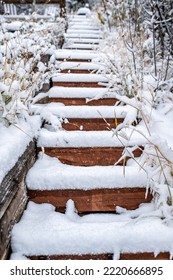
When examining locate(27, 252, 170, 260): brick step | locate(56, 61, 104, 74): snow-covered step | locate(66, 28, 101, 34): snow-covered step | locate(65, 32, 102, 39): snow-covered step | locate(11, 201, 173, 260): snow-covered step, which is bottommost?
locate(27, 252, 170, 260): brick step

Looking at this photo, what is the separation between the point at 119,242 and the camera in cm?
152

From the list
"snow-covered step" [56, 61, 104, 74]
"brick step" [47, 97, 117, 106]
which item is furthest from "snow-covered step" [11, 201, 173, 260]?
"snow-covered step" [56, 61, 104, 74]

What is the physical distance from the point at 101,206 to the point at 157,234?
1.40ft

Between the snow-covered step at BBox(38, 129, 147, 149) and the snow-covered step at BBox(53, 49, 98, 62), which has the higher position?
the snow-covered step at BBox(53, 49, 98, 62)

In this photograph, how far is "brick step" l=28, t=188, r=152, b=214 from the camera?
6.06 feet

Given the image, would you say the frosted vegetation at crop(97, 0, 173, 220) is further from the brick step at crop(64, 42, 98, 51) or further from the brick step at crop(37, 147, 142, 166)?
the brick step at crop(64, 42, 98, 51)

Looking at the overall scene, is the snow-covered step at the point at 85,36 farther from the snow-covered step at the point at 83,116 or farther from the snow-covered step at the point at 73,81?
the snow-covered step at the point at 83,116

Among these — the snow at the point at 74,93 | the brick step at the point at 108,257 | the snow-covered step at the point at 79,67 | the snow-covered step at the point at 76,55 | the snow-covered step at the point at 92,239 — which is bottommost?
the brick step at the point at 108,257

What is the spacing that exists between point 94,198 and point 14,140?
63 centimetres

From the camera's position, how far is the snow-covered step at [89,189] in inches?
73.2

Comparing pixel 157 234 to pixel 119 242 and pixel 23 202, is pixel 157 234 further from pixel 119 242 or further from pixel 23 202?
pixel 23 202

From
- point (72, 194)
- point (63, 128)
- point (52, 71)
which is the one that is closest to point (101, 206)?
point (72, 194)

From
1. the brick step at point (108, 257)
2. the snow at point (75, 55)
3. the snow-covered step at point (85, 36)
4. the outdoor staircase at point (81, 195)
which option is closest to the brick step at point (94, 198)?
the outdoor staircase at point (81, 195)

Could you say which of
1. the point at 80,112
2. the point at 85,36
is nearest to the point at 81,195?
the point at 80,112
